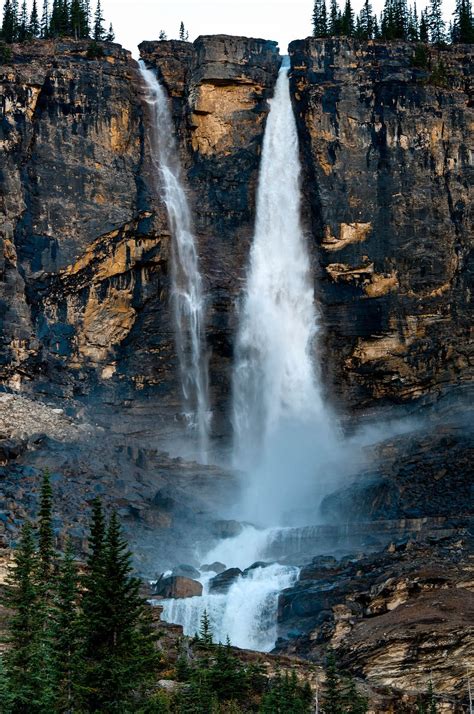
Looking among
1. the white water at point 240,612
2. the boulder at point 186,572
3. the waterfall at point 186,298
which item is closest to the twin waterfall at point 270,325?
the waterfall at point 186,298

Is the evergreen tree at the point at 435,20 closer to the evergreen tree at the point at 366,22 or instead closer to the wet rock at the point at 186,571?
the evergreen tree at the point at 366,22

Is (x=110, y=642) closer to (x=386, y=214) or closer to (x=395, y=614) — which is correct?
(x=395, y=614)

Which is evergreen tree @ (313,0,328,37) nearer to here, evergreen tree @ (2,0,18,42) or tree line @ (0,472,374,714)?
evergreen tree @ (2,0,18,42)

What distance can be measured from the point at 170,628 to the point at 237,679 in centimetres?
823

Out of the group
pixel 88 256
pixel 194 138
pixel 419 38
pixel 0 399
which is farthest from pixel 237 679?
pixel 419 38

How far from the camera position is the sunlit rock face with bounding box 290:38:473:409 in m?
84.8

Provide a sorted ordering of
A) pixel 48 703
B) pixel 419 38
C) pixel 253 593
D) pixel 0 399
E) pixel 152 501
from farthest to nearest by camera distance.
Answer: pixel 419 38
pixel 0 399
pixel 152 501
pixel 253 593
pixel 48 703

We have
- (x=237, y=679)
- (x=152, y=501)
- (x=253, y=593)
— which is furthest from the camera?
(x=152, y=501)

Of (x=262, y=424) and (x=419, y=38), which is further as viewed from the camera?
(x=419, y=38)

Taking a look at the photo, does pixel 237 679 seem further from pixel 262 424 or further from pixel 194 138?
pixel 194 138

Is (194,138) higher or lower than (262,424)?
higher

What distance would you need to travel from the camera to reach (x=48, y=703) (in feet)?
124

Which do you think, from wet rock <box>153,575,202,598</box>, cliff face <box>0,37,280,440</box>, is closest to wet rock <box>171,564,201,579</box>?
wet rock <box>153,575,202,598</box>

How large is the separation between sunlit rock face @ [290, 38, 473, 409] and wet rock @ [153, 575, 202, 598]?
95.3 feet
